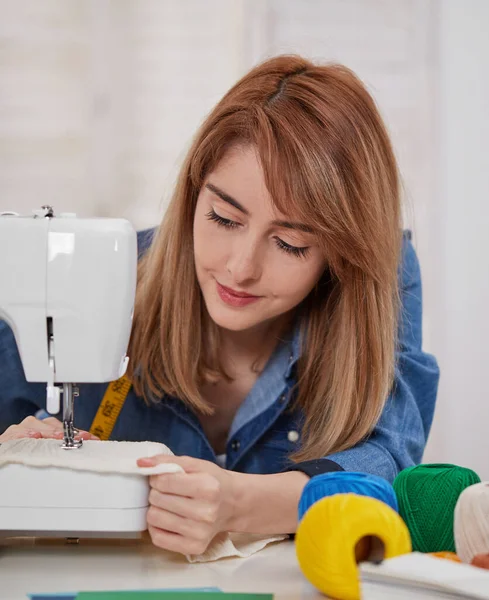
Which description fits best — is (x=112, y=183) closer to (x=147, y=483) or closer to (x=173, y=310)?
(x=173, y=310)

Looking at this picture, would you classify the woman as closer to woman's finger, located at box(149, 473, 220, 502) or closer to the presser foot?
woman's finger, located at box(149, 473, 220, 502)

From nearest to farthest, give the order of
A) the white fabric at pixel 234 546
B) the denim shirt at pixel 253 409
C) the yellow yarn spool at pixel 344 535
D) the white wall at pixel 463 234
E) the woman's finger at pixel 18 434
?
the yellow yarn spool at pixel 344 535 → the white fabric at pixel 234 546 → the woman's finger at pixel 18 434 → the denim shirt at pixel 253 409 → the white wall at pixel 463 234

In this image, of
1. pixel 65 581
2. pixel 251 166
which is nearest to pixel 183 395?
pixel 251 166

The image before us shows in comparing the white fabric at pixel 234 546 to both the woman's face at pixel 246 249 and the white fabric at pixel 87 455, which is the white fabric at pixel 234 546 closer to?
the white fabric at pixel 87 455

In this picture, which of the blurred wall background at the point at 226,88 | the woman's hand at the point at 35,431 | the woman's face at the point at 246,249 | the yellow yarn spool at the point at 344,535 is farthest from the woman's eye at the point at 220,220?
the blurred wall background at the point at 226,88

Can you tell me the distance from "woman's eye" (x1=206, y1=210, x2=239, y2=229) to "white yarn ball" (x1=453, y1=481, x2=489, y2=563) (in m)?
0.75

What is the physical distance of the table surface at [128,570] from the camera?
3.68 ft

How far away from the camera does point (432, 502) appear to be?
1.19 m

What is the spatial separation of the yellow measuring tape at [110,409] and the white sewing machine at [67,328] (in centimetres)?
59

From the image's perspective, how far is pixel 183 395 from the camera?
1857mm

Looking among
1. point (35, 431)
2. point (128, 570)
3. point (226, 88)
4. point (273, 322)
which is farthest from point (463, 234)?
point (128, 570)

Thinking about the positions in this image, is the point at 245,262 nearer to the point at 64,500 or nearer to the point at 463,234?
the point at 64,500

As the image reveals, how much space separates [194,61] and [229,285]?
1.85 meters

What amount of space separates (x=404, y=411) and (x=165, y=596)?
837mm
